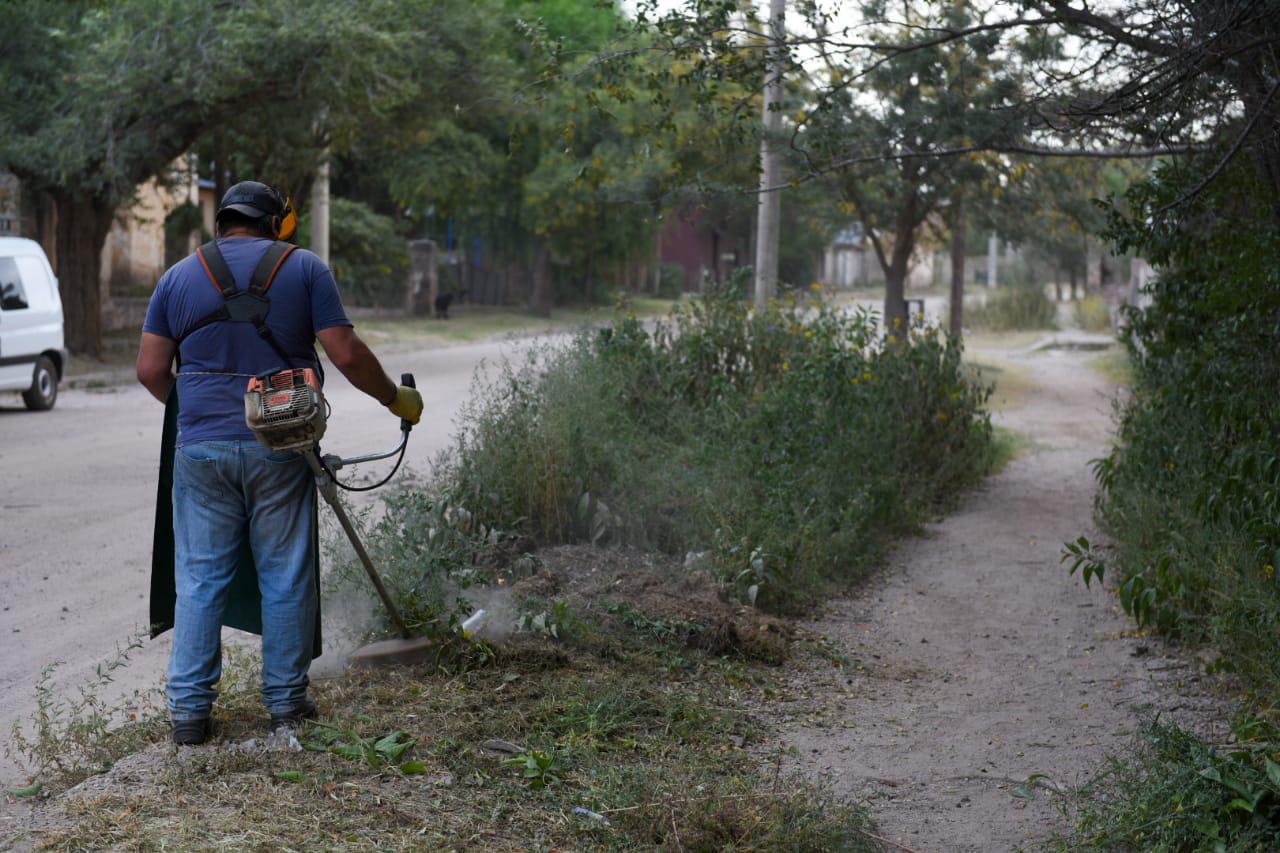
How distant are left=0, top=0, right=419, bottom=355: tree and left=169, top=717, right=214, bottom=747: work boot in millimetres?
14615

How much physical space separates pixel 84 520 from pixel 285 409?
560cm

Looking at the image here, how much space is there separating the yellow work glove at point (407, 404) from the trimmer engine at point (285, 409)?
0.40 metres

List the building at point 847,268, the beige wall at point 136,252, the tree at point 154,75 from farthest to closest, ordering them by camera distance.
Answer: the building at point 847,268
the beige wall at point 136,252
the tree at point 154,75

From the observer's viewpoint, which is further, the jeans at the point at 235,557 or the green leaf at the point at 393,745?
the jeans at the point at 235,557

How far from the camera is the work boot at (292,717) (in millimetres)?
4508

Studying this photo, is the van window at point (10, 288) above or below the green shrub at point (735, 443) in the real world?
above

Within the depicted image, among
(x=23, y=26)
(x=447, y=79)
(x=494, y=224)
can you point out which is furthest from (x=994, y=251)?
(x=23, y=26)

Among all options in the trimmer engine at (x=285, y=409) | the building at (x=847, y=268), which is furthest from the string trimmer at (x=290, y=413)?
the building at (x=847, y=268)

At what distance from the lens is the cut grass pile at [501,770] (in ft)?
12.6

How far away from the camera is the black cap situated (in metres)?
4.47

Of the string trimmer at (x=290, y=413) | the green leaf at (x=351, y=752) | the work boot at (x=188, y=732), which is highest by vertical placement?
the string trimmer at (x=290, y=413)

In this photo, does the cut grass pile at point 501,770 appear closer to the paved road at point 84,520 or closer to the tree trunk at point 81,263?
the paved road at point 84,520

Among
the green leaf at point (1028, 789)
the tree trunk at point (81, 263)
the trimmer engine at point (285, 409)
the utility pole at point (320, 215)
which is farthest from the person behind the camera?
the utility pole at point (320, 215)

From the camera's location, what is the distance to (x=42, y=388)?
15523mm
